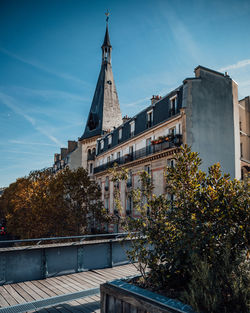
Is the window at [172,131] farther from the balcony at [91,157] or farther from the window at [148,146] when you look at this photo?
the balcony at [91,157]

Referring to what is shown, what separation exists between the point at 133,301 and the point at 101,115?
42.8 m

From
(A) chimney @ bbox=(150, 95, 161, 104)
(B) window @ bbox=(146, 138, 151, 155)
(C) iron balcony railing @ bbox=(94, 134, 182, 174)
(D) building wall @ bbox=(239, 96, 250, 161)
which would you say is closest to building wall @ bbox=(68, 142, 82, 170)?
(C) iron balcony railing @ bbox=(94, 134, 182, 174)

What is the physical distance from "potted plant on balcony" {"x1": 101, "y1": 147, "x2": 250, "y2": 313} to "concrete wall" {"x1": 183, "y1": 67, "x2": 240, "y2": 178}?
57.8 feet

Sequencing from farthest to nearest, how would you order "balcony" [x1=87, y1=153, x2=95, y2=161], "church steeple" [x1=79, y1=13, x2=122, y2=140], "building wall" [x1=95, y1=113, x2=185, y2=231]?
"church steeple" [x1=79, y1=13, x2=122, y2=140]
"balcony" [x1=87, y1=153, x2=95, y2=161]
"building wall" [x1=95, y1=113, x2=185, y2=231]

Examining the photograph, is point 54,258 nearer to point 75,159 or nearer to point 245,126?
point 245,126

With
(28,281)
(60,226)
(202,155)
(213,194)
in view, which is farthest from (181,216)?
(60,226)

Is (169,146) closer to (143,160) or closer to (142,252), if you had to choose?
(143,160)

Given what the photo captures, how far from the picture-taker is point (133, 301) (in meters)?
4.04

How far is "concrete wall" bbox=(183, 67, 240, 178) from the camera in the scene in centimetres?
2320

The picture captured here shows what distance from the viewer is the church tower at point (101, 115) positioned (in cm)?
4484

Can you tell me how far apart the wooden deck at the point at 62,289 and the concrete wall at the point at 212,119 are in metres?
16.1

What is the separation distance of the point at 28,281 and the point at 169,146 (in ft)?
59.3

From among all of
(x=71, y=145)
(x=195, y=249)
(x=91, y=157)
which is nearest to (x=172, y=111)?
(x=195, y=249)

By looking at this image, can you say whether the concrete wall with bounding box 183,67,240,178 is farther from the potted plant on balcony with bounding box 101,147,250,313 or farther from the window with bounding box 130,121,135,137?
the potted plant on balcony with bounding box 101,147,250,313
